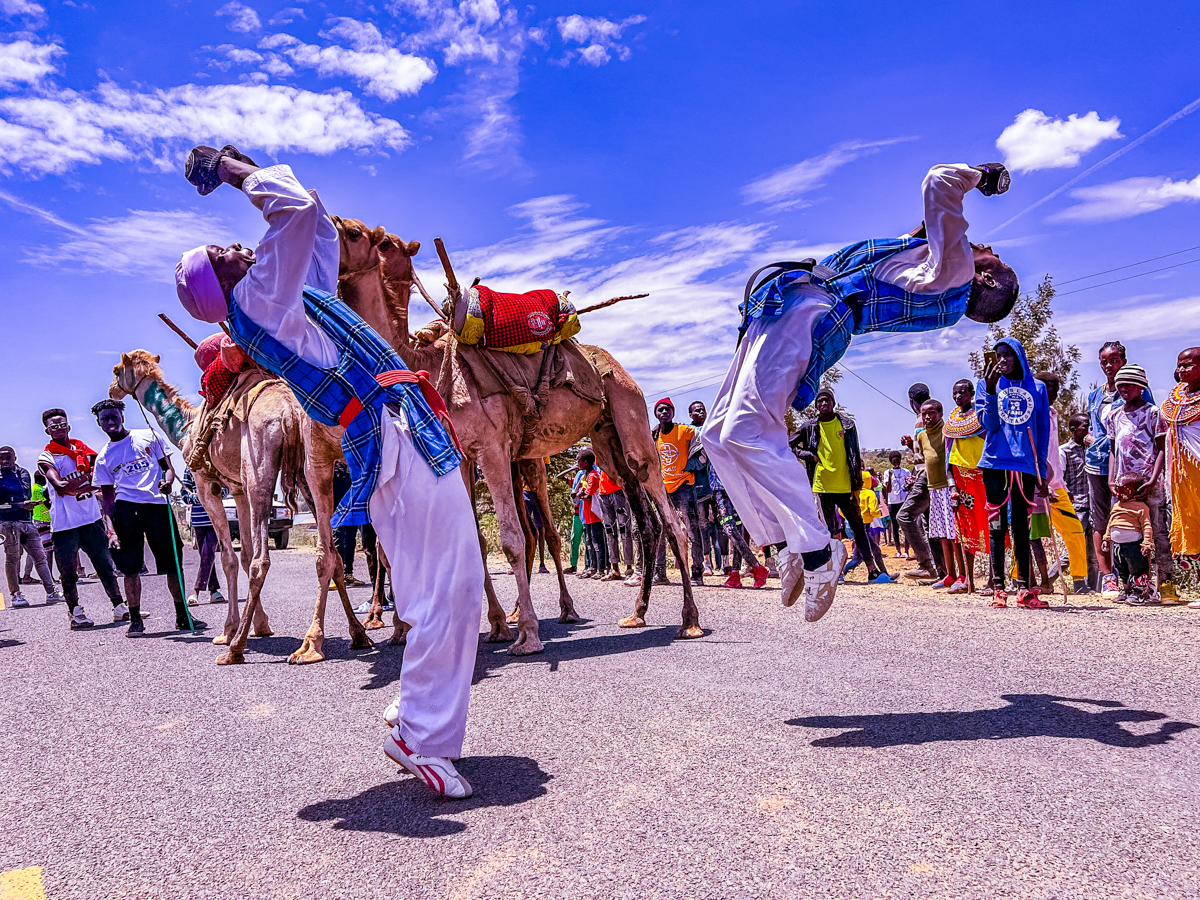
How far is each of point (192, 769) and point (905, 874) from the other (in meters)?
3.06

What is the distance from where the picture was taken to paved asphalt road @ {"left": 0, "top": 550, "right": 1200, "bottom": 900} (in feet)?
8.10

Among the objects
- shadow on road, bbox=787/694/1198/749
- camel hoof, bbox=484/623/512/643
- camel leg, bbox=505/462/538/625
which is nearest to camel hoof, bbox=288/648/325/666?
camel hoof, bbox=484/623/512/643

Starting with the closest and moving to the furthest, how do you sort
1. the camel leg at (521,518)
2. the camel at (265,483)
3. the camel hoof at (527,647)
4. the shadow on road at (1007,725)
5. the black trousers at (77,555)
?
the shadow on road at (1007,725)
the camel hoof at (527,647)
the camel at (265,483)
the camel leg at (521,518)
the black trousers at (77,555)

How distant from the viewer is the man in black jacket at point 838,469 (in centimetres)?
1043

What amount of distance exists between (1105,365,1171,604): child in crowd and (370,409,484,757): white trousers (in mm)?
6762

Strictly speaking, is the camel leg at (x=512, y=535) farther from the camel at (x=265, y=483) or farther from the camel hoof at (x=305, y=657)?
the camel hoof at (x=305, y=657)

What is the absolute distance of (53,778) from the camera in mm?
3969

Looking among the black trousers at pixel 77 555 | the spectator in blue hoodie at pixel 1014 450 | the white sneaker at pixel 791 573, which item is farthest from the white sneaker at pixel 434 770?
the black trousers at pixel 77 555

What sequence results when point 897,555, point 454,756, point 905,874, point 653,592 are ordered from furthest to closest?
1. point 897,555
2. point 653,592
3. point 454,756
4. point 905,874

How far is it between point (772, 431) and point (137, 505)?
7865mm

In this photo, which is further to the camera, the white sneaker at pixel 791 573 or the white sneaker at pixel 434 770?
the white sneaker at pixel 791 573

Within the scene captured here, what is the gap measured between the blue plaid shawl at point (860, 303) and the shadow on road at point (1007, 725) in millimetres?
1579

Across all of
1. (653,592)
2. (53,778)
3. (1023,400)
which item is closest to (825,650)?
(1023,400)

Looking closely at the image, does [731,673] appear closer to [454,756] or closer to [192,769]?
[454,756]
